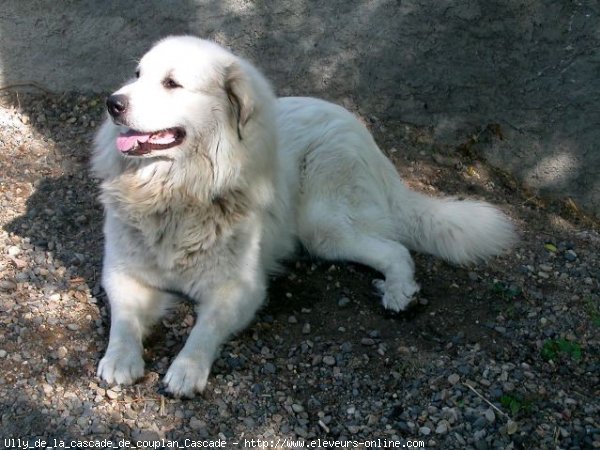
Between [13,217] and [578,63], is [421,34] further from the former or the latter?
[13,217]

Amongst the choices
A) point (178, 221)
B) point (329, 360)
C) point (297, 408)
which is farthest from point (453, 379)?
point (178, 221)

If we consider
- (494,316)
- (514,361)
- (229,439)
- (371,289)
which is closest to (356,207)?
(371,289)

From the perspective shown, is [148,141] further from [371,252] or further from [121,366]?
[371,252]

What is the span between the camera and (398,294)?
3869mm

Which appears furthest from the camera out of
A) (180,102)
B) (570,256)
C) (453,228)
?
(570,256)

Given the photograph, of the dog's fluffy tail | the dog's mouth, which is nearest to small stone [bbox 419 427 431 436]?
the dog's fluffy tail

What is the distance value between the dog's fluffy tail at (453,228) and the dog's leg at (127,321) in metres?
1.56

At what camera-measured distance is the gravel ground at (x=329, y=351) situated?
3053 mm

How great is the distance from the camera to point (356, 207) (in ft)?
13.8

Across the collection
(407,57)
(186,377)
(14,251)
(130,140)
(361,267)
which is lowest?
(14,251)

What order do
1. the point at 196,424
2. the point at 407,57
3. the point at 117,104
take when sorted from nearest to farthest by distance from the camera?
the point at 196,424, the point at 117,104, the point at 407,57

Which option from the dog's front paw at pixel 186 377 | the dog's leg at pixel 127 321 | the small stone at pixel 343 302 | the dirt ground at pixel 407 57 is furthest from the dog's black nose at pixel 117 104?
the dirt ground at pixel 407 57

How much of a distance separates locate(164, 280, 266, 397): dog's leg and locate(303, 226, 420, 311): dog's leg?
0.56 metres

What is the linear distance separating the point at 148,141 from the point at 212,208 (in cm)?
46
